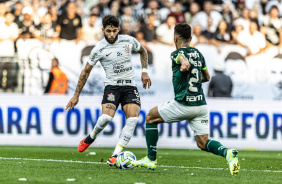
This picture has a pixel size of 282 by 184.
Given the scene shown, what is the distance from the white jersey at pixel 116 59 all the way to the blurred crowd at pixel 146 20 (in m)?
7.24

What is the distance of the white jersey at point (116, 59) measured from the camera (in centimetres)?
789

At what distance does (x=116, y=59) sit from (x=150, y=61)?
23.2ft

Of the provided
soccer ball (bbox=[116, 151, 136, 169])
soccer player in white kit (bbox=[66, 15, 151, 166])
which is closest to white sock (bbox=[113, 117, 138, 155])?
soccer player in white kit (bbox=[66, 15, 151, 166])

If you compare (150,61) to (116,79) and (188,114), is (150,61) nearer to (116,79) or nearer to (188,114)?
(116,79)

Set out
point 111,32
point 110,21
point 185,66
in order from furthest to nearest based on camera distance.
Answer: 1. point 111,32
2. point 110,21
3. point 185,66

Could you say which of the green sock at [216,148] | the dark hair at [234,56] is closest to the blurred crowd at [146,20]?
the dark hair at [234,56]

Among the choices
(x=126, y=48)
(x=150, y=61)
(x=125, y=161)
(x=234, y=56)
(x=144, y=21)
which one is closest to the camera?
(x=125, y=161)

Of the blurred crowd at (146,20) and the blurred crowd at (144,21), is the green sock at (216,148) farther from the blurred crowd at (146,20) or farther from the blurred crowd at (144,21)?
the blurred crowd at (146,20)

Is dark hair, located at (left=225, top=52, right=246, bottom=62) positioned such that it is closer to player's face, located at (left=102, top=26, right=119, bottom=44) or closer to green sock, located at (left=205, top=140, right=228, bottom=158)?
player's face, located at (left=102, top=26, right=119, bottom=44)

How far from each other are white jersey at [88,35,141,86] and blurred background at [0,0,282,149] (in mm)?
4947

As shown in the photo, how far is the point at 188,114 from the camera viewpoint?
6465 millimetres

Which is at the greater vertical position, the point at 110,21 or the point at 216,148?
the point at 110,21

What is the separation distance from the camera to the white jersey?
25.9ft

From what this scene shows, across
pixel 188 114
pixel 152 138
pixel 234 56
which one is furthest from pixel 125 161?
pixel 234 56
